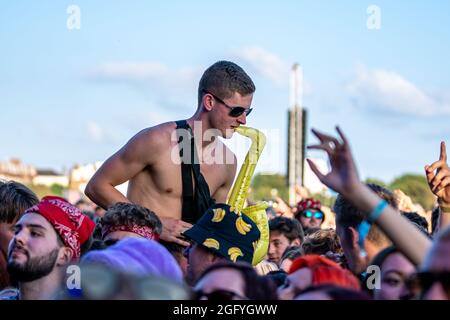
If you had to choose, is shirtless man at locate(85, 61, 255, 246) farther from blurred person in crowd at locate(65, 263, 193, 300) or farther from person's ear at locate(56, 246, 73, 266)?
blurred person in crowd at locate(65, 263, 193, 300)

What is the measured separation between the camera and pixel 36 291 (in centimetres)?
456

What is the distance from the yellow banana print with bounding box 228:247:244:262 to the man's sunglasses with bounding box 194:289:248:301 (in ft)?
5.48

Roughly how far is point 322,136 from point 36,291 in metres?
1.72

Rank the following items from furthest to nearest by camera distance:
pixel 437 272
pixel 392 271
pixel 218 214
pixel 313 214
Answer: pixel 313 214
pixel 218 214
pixel 392 271
pixel 437 272

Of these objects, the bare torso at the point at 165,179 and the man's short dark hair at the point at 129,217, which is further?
the bare torso at the point at 165,179

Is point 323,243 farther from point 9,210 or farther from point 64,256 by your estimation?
point 64,256

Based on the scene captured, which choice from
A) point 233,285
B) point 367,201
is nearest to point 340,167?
point 367,201

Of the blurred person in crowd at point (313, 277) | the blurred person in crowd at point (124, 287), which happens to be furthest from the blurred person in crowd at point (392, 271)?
the blurred person in crowd at point (124, 287)

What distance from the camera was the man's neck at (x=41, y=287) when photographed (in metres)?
4.55

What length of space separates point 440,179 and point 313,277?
6.87 ft

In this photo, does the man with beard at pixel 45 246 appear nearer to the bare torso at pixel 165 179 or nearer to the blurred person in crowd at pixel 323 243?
the bare torso at pixel 165 179

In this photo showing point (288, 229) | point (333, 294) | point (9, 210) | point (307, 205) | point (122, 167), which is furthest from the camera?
point (307, 205)

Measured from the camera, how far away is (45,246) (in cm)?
471

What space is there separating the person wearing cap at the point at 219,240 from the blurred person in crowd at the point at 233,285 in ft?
4.51
